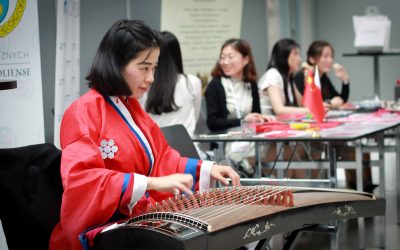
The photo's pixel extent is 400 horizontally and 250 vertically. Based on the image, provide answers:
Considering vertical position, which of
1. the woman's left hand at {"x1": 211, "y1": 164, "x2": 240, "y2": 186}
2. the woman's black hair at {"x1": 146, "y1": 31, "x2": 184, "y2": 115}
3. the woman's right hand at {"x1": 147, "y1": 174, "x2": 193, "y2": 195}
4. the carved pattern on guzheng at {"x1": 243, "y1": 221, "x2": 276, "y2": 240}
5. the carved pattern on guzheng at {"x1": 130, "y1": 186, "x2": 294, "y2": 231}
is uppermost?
the woman's black hair at {"x1": 146, "y1": 31, "x2": 184, "y2": 115}

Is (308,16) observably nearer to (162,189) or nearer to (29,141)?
(29,141)

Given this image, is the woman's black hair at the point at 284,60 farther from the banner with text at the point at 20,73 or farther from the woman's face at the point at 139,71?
the woman's face at the point at 139,71

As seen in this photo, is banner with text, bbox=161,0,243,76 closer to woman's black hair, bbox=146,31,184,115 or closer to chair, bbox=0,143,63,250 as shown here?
woman's black hair, bbox=146,31,184,115

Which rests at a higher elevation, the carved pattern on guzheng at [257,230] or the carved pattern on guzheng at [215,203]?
the carved pattern on guzheng at [215,203]

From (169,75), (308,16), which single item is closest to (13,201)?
(169,75)

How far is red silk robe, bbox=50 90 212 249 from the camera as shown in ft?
7.70

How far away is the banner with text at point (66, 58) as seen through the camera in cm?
411

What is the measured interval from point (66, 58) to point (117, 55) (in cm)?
164

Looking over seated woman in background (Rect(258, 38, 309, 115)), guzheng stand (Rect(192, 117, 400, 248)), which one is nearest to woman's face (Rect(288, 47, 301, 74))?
seated woman in background (Rect(258, 38, 309, 115))

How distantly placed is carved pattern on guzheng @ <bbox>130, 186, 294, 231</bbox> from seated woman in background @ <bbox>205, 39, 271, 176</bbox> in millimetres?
2550

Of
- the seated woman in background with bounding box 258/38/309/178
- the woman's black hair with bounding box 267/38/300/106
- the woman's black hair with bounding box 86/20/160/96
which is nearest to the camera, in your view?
the woman's black hair with bounding box 86/20/160/96

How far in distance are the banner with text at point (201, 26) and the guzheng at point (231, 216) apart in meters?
3.70

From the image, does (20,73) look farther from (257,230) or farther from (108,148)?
(257,230)

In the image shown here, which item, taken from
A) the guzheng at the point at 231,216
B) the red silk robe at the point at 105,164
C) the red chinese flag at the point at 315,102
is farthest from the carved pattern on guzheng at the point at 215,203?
the red chinese flag at the point at 315,102
